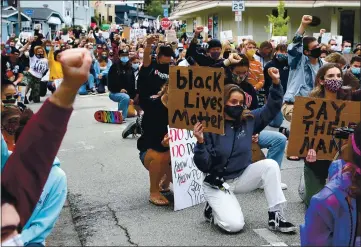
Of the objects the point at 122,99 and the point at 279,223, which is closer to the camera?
the point at 279,223

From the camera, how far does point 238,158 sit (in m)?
5.30

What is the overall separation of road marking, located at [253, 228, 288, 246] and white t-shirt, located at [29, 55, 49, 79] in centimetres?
1288

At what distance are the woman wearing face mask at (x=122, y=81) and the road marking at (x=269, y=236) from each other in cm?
729

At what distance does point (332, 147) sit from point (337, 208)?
6.95 feet

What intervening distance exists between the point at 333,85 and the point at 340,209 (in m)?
2.94

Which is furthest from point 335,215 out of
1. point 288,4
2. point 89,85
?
point 288,4

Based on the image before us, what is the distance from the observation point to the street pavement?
500 centimetres

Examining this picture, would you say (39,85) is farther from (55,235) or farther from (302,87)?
(55,235)

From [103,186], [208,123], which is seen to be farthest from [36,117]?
[103,186]

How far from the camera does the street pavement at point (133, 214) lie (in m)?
5.00

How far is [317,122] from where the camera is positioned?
4883mm

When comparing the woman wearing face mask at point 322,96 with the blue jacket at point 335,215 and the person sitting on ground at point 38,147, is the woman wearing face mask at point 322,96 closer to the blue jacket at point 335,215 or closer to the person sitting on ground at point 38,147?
the blue jacket at point 335,215

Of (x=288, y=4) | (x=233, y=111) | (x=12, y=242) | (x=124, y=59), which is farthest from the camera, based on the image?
(x=288, y=4)

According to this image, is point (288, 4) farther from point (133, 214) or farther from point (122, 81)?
point (133, 214)
